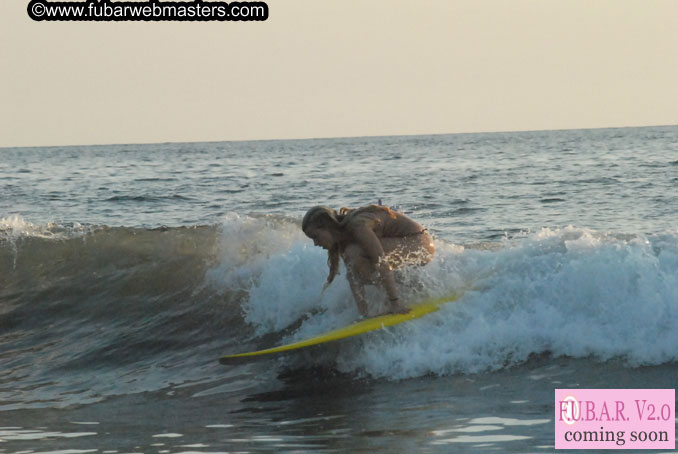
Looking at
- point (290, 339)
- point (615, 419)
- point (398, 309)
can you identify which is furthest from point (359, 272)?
point (615, 419)

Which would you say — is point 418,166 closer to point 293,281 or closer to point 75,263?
point 75,263

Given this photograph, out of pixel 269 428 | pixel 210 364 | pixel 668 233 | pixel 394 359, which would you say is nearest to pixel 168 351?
pixel 210 364

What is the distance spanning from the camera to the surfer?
7938 millimetres

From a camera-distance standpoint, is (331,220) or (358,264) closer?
(331,220)

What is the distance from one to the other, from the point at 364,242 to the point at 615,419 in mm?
2530

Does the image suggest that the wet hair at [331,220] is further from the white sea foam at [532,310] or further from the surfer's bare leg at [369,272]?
the white sea foam at [532,310]

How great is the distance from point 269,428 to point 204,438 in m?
0.46

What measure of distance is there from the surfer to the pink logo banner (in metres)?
1.80

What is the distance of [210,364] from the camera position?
904 cm

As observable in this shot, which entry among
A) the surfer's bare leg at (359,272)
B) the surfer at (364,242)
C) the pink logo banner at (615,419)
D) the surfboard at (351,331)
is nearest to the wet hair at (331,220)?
the surfer at (364,242)

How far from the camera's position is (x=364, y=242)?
26.0 feet

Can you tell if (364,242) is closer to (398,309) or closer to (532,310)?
(398,309)

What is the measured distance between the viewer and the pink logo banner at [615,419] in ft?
18.7

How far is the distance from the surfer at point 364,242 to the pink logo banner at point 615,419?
5.90ft
